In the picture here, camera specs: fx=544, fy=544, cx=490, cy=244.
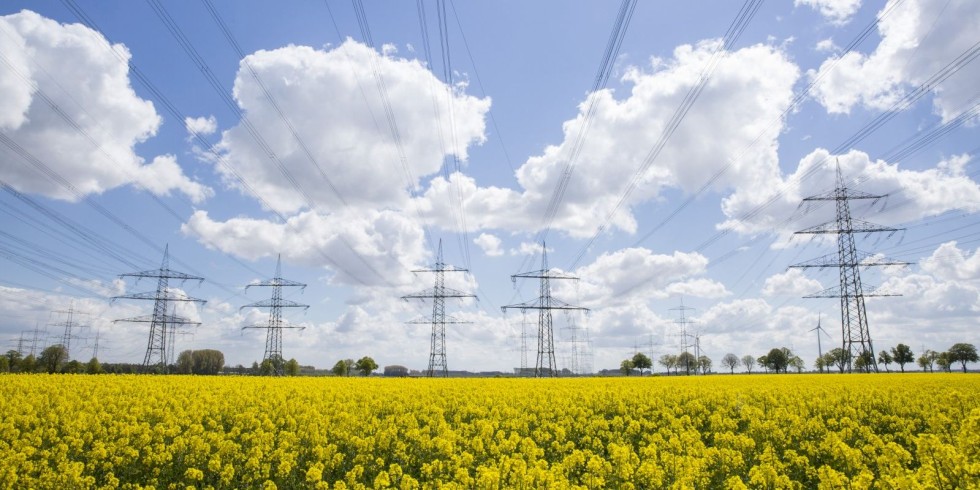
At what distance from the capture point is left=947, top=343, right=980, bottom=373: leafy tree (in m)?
110

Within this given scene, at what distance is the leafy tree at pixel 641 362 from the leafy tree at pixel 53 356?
328 feet

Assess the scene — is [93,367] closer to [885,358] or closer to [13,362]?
[13,362]

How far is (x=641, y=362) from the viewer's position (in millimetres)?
116062

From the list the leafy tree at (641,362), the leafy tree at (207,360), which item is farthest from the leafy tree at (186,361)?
the leafy tree at (641,362)

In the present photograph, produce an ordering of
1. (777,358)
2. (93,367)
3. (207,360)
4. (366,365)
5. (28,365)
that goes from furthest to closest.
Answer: (207,360), (777,358), (366,365), (28,365), (93,367)

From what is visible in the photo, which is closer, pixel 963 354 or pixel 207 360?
pixel 963 354

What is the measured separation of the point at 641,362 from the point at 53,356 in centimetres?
10298

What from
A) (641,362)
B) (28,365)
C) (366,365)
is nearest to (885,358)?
(641,362)

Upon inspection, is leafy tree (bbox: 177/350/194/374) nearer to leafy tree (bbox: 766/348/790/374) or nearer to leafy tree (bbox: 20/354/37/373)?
leafy tree (bbox: 20/354/37/373)

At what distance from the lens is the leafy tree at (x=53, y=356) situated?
7456cm

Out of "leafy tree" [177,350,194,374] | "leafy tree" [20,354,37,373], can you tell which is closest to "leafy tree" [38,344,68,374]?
"leafy tree" [20,354,37,373]

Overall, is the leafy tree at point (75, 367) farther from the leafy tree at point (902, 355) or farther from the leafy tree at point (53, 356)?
the leafy tree at point (902, 355)

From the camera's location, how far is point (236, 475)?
11.0m

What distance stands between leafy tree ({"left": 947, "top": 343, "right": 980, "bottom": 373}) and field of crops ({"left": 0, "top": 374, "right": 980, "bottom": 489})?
118897mm
